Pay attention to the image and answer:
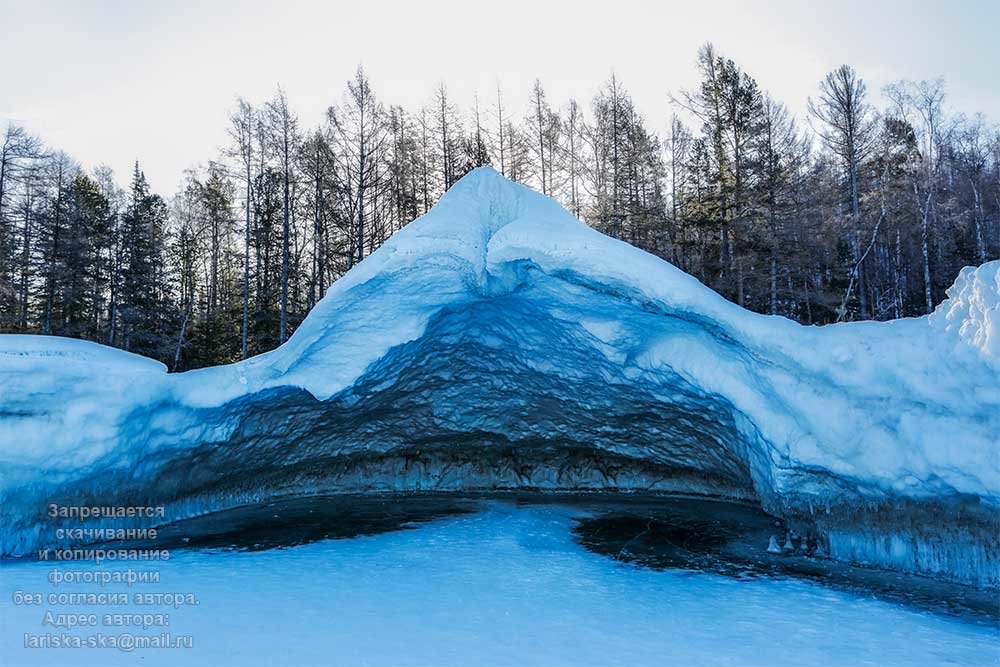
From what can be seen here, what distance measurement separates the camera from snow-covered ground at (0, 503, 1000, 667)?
14.2 feet

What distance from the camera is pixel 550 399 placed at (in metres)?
10.4

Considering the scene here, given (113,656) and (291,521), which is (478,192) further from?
(113,656)

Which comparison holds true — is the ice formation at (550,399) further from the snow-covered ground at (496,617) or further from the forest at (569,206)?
the forest at (569,206)

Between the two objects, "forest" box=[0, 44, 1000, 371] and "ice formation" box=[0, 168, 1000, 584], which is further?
"forest" box=[0, 44, 1000, 371]

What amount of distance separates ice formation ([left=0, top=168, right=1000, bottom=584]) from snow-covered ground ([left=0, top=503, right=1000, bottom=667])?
1204mm

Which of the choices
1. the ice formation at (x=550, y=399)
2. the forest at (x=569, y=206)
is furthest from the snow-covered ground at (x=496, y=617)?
the forest at (x=569, y=206)

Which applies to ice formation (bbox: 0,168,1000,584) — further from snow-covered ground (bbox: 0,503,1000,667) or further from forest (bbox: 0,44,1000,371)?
forest (bbox: 0,44,1000,371)

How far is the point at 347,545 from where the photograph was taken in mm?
7684

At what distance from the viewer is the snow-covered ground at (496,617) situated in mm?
4332

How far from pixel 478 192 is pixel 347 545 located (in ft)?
18.5

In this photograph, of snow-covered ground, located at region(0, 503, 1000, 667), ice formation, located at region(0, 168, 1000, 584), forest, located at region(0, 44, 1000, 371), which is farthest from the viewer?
forest, located at region(0, 44, 1000, 371)

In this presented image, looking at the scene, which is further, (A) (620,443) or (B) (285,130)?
(B) (285,130)

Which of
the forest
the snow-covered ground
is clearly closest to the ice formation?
the snow-covered ground

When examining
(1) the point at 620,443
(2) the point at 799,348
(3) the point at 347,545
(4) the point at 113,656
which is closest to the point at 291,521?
(3) the point at 347,545
